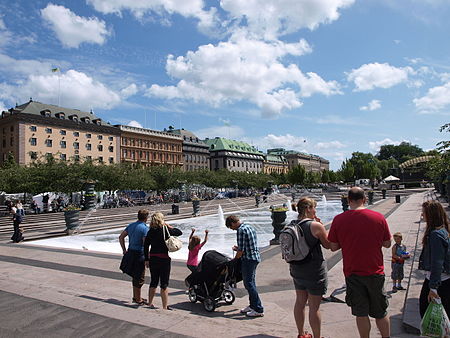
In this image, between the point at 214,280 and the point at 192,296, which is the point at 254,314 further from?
the point at 192,296

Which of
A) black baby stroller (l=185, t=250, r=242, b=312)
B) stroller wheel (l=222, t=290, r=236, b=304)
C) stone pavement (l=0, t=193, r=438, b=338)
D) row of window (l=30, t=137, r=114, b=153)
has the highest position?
row of window (l=30, t=137, r=114, b=153)

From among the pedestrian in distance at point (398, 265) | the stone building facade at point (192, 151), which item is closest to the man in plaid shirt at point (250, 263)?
the pedestrian in distance at point (398, 265)

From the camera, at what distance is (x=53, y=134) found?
73.4 meters

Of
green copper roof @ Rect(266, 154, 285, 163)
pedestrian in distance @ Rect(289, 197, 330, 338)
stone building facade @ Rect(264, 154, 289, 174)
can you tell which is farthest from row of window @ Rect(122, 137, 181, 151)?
pedestrian in distance @ Rect(289, 197, 330, 338)

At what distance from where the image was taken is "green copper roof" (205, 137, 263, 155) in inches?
5217

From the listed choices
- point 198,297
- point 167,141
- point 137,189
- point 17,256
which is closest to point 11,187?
point 137,189

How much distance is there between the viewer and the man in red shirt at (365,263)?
12.5 feet

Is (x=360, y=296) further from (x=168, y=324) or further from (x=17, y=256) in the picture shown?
(x=17, y=256)

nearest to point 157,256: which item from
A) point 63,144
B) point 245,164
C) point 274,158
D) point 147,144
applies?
point 63,144

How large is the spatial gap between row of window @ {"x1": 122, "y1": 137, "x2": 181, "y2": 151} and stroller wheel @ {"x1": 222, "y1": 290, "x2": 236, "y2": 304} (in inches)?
3517

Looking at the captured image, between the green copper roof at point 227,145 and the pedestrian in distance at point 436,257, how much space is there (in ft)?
417

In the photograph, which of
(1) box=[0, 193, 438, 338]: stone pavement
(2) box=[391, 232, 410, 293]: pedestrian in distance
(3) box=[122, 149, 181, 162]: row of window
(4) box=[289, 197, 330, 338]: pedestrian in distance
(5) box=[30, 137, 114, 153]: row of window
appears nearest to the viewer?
(4) box=[289, 197, 330, 338]: pedestrian in distance

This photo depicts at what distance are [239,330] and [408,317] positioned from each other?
7.66 ft

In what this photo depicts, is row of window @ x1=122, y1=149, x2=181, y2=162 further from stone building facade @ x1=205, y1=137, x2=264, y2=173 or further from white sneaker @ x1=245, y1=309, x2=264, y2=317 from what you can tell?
white sneaker @ x1=245, y1=309, x2=264, y2=317
